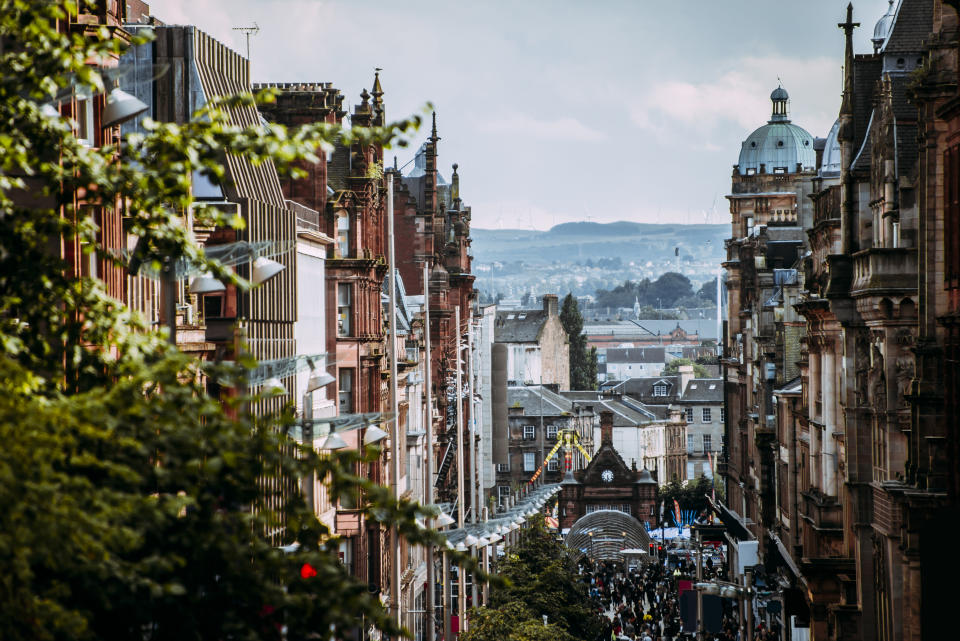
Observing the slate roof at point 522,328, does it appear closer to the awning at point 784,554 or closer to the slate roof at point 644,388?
the slate roof at point 644,388

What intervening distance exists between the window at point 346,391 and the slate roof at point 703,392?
132571 millimetres

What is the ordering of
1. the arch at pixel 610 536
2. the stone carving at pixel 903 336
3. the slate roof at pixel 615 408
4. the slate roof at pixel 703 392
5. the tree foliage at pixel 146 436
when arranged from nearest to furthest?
the tree foliage at pixel 146 436
the stone carving at pixel 903 336
the arch at pixel 610 536
the slate roof at pixel 615 408
the slate roof at pixel 703 392

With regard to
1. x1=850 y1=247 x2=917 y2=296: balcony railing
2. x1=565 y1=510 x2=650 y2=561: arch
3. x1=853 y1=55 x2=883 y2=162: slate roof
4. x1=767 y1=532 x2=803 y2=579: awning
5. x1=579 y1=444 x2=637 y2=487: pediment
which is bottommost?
x1=565 y1=510 x2=650 y2=561: arch

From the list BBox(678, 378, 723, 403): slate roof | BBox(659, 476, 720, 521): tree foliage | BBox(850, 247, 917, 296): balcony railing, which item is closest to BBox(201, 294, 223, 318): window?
BBox(850, 247, 917, 296): balcony railing

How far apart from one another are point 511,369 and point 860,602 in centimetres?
14500

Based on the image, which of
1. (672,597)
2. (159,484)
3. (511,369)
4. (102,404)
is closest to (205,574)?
(159,484)

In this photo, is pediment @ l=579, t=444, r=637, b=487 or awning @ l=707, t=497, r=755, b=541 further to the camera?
pediment @ l=579, t=444, r=637, b=487

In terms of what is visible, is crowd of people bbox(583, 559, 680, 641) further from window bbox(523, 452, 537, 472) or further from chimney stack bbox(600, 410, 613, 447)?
window bbox(523, 452, 537, 472)

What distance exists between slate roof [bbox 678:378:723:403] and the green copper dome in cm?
6221

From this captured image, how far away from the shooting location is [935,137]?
28.3 m

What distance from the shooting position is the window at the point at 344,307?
48.5 meters

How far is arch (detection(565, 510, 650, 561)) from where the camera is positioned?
10638cm

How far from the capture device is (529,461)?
14838 cm

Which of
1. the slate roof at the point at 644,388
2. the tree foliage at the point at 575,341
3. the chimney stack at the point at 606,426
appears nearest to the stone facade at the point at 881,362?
the chimney stack at the point at 606,426
